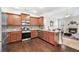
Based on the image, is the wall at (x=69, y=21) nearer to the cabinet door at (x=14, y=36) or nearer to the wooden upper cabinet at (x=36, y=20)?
the wooden upper cabinet at (x=36, y=20)

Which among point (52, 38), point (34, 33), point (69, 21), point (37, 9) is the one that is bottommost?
point (52, 38)

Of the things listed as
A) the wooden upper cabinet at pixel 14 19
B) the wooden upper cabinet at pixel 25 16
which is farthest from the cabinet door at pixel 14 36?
the wooden upper cabinet at pixel 25 16

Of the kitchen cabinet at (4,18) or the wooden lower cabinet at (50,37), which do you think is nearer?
the kitchen cabinet at (4,18)

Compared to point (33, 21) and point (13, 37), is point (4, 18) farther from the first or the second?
point (33, 21)

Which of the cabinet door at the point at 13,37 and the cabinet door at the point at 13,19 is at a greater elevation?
the cabinet door at the point at 13,19

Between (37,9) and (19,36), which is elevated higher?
(37,9)

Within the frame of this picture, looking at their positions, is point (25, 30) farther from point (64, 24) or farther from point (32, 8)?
point (64, 24)

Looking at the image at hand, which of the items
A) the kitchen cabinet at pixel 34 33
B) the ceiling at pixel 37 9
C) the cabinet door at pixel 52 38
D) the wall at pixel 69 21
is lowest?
the cabinet door at pixel 52 38

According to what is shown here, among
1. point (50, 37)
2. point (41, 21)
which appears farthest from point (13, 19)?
point (50, 37)

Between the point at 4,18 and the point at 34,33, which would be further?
the point at 34,33

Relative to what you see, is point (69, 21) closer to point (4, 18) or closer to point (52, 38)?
point (52, 38)

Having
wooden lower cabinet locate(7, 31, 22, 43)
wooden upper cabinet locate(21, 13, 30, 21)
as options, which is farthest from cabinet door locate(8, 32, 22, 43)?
wooden upper cabinet locate(21, 13, 30, 21)
